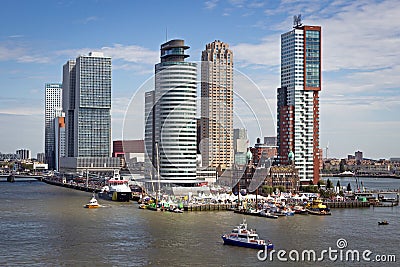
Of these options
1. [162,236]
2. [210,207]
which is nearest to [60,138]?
[210,207]

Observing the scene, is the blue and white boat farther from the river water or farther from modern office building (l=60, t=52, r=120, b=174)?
modern office building (l=60, t=52, r=120, b=174)

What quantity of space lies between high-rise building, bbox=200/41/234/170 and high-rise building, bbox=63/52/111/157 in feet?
83.1

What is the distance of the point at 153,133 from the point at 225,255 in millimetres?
37762

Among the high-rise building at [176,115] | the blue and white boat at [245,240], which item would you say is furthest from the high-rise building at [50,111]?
the blue and white boat at [245,240]

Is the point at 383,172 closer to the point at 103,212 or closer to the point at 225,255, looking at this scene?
the point at 103,212

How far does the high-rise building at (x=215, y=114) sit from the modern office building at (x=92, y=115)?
25.4 metres

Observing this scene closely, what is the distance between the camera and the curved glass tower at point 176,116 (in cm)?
5512

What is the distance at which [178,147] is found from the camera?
183 ft

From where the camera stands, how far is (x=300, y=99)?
2338 inches

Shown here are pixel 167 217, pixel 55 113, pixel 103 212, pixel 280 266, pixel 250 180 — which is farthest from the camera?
pixel 55 113

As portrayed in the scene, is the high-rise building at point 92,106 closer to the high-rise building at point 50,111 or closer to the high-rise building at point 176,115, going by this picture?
the high-rise building at point 50,111

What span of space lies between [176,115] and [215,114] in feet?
62.9

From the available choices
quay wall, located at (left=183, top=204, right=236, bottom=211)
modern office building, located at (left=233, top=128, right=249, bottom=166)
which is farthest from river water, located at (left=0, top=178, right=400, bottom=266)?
modern office building, located at (left=233, top=128, right=249, bottom=166)

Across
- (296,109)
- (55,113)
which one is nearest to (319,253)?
(296,109)
